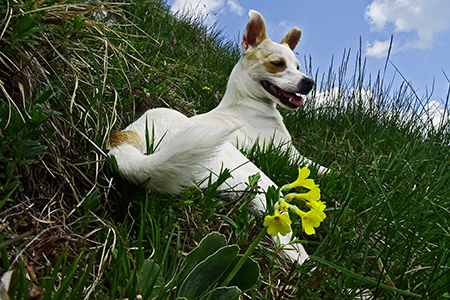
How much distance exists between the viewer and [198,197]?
1902 millimetres

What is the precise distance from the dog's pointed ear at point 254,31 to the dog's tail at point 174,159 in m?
2.29

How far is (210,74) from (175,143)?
13.1ft

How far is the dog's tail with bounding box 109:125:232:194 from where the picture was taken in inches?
53.7

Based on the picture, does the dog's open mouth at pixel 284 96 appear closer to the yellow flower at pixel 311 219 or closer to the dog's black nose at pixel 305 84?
the dog's black nose at pixel 305 84

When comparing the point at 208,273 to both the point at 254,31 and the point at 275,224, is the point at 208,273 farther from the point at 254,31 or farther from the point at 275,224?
the point at 254,31

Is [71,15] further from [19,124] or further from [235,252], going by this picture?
[235,252]

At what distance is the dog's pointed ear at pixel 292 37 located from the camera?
417 centimetres

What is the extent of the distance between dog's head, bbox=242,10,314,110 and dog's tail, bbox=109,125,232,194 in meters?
2.00

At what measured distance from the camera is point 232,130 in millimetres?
1296

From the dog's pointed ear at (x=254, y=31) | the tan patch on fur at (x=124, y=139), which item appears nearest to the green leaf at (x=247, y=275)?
the tan patch on fur at (x=124, y=139)

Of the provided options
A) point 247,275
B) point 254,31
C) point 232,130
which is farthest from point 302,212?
point 254,31

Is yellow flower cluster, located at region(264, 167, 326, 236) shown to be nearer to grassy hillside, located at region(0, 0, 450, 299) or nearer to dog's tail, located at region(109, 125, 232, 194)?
grassy hillside, located at region(0, 0, 450, 299)

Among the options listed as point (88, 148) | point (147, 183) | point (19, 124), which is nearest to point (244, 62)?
point (88, 148)

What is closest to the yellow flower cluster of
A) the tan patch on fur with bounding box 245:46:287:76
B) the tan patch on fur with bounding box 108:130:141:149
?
the tan patch on fur with bounding box 108:130:141:149
